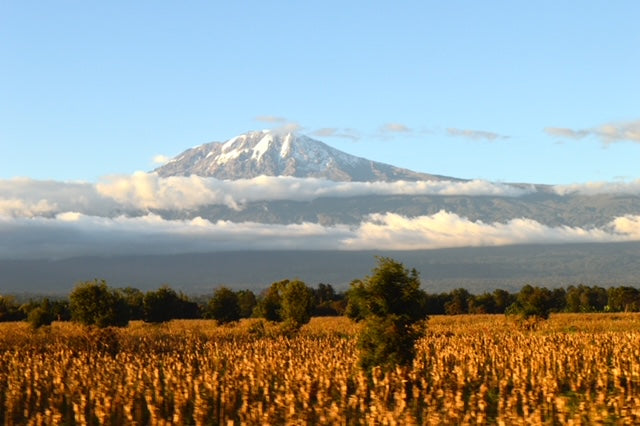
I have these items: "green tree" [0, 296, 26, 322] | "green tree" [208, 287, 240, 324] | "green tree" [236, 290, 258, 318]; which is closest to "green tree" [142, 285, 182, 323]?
"green tree" [208, 287, 240, 324]

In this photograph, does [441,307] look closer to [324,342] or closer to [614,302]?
[614,302]

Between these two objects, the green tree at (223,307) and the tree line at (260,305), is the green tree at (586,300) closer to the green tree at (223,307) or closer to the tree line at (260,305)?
the tree line at (260,305)

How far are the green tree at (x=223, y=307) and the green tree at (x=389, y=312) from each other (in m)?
54.7

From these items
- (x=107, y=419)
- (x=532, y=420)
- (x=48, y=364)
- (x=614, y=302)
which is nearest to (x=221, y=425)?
(x=107, y=419)

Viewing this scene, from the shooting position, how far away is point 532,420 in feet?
87.4

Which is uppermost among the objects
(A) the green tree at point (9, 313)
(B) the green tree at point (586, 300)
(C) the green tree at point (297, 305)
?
(C) the green tree at point (297, 305)

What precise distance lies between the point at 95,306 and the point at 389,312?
129 feet

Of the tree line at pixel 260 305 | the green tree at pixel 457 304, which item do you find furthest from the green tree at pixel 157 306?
the green tree at pixel 457 304

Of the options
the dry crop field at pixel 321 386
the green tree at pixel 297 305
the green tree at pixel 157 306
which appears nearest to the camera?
the dry crop field at pixel 321 386

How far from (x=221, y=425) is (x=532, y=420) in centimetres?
1088

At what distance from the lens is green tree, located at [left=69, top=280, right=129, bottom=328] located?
71.3m

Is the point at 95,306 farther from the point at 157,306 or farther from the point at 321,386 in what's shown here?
the point at 321,386

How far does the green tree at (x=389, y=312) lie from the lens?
3938cm

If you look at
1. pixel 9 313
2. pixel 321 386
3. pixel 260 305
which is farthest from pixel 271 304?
pixel 321 386
